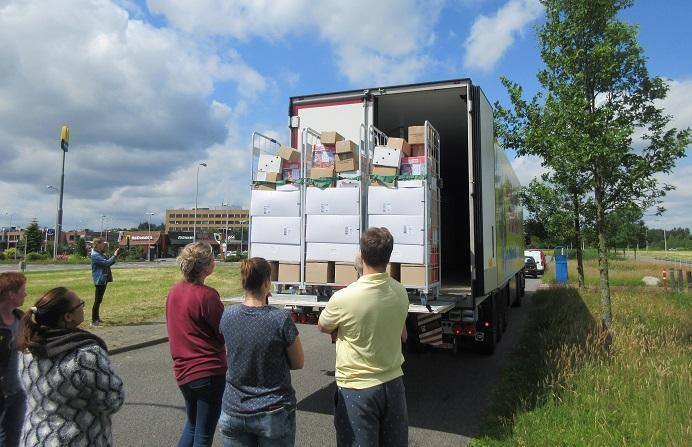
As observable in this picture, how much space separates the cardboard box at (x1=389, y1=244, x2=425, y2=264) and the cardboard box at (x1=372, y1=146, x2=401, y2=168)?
0.85 metres

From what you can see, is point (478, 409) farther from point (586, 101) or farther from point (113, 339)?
point (113, 339)

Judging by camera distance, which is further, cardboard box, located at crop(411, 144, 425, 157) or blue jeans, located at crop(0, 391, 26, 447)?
cardboard box, located at crop(411, 144, 425, 157)

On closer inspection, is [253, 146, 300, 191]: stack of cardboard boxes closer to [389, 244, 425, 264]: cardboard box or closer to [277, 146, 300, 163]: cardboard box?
[277, 146, 300, 163]: cardboard box

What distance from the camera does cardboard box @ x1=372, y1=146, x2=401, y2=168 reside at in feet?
16.9

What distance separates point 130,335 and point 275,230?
5426 millimetres

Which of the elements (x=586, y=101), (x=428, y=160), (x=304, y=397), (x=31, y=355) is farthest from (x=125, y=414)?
(x=586, y=101)

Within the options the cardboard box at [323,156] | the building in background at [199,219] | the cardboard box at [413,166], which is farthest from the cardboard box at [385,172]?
the building in background at [199,219]

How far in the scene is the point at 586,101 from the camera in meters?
7.72

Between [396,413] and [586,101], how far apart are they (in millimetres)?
6713

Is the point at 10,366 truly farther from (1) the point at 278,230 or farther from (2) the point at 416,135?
(2) the point at 416,135

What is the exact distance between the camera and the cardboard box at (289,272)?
5.55 meters

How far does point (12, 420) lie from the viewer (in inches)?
132

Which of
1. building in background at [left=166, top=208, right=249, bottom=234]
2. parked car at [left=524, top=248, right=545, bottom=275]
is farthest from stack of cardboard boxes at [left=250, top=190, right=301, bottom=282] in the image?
building in background at [left=166, top=208, right=249, bottom=234]

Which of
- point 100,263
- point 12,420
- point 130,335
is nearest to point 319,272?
point 12,420
